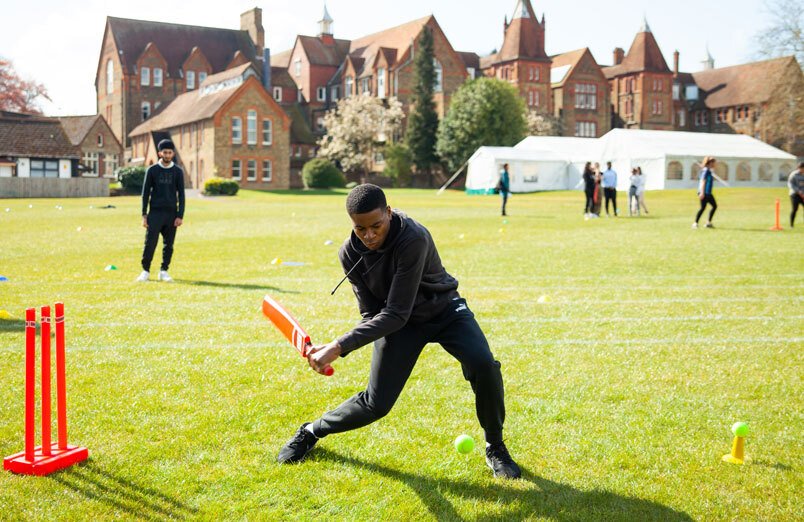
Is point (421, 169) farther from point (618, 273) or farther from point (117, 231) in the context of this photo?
point (618, 273)

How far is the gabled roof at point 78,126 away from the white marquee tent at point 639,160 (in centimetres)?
4526

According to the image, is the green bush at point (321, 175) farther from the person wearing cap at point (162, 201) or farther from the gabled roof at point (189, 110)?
the person wearing cap at point (162, 201)

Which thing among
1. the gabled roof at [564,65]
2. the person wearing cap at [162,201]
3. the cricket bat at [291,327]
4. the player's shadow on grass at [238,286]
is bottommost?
the player's shadow on grass at [238,286]

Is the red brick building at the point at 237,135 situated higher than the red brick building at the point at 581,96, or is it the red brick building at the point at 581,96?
the red brick building at the point at 581,96

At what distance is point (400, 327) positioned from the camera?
4.77 m

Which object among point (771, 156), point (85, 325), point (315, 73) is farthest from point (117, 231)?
point (315, 73)

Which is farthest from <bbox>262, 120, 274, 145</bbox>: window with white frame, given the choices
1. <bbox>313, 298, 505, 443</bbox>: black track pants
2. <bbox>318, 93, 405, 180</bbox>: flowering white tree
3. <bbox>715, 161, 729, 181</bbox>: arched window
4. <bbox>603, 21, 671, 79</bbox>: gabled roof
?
<bbox>313, 298, 505, 443</bbox>: black track pants

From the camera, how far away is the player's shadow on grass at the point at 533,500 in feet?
14.8

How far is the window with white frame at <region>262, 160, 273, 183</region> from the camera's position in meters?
78.6

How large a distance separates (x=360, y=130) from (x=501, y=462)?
273 feet

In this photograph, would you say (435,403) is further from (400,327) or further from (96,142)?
(96,142)

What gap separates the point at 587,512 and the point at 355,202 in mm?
2215

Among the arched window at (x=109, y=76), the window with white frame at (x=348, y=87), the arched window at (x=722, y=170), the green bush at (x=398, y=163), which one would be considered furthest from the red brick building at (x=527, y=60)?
the arched window at (x=109, y=76)

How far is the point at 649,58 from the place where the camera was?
109 metres
